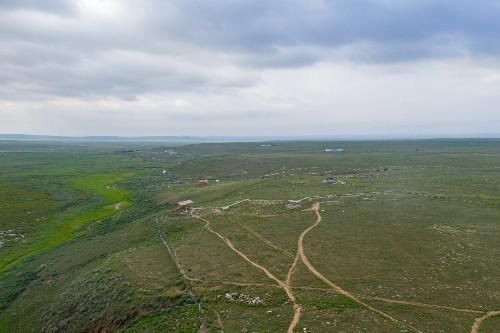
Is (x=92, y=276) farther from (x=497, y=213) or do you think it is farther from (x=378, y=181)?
(x=378, y=181)

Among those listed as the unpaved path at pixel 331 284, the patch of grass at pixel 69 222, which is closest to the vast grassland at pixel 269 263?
the unpaved path at pixel 331 284

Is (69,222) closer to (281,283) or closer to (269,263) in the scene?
(269,263)

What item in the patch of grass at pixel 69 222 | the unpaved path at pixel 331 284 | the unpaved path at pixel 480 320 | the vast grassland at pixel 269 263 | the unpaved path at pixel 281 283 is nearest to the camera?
the unpaved path at pixel 480 320

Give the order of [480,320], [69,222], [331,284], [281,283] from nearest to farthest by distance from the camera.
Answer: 1. [480,320]
2. [331,284]
3. [281,283]
4. [69,222]

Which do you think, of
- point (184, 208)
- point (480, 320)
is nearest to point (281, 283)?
point (480, 320)

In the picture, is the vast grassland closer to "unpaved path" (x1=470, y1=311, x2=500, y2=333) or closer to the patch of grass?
"unpaved path" (x1=470, y1=311, x2=500, y2=333)

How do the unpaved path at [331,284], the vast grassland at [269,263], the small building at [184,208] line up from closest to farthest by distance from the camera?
the unpaved path at [331,284] → the vast grassland at [269,263] → the small building at [184,208]

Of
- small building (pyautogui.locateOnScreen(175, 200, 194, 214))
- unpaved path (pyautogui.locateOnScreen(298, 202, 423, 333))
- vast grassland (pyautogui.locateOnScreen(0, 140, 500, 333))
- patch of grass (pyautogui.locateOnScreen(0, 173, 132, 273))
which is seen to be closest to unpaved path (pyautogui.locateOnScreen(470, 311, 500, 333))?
vast grassland (pyautogui.locateOnScreen(0, 140, 500, 333))

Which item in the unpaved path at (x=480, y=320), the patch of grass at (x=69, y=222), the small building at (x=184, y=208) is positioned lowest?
the patch of grass at (x=69, y=222)

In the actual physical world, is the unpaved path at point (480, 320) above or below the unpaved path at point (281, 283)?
above

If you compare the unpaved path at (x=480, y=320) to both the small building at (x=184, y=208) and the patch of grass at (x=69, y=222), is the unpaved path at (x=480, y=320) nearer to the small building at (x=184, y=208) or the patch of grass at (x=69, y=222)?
the small building at (x=184, y=208)

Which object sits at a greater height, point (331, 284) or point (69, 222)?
point (331, 284)
